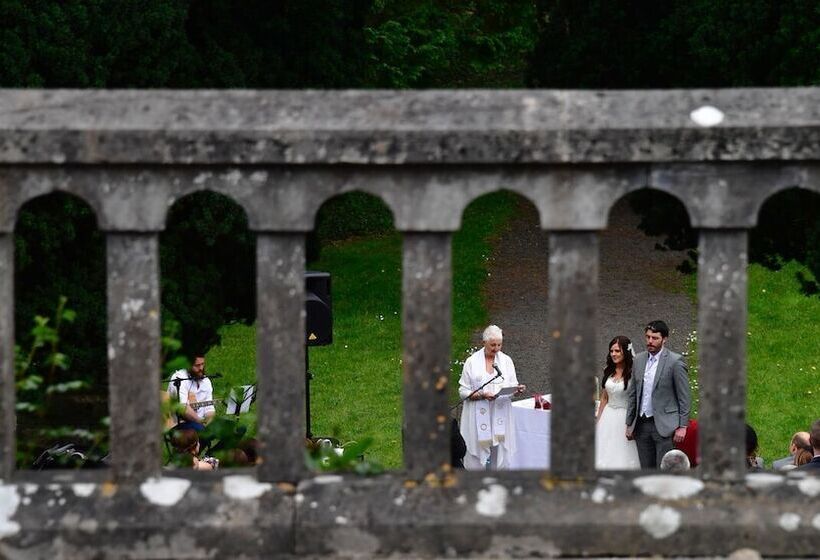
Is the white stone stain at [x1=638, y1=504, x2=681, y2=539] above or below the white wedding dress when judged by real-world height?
above

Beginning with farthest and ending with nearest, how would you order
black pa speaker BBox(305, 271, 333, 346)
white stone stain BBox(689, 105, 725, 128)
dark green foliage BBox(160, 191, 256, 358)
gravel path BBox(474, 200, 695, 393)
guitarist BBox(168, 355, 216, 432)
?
gravel path BBox(474, 200, 695, 393), dark green foliage BBox(160, 191, 256, 358), black pa speaker BBox(305, 271, 333, 346), guitarist BBox(168, 355, 216, 432), white stone stain BBox(689, 105, 725, 128)

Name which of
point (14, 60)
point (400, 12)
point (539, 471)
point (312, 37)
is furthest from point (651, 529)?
point (400, 12)

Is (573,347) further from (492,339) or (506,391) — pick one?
(506,391)

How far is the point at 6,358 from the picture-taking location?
13.8 feet

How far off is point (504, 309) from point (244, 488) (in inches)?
666

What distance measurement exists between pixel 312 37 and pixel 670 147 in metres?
12.4

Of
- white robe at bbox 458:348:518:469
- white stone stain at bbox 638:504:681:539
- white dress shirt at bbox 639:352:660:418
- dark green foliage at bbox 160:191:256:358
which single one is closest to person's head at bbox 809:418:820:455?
white dress shirt at bbox 639:352:660:418

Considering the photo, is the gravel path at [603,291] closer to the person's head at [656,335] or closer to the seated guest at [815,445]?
the person's head at [656,335]

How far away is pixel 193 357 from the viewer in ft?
43.7

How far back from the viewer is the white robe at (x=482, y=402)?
12.1 metres

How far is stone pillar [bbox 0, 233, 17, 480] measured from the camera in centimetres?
415

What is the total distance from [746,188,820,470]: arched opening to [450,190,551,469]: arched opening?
1.94m

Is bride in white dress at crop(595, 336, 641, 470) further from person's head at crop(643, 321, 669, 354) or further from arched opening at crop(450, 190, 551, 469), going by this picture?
arched opening at crop(450, 190, 551, 469)

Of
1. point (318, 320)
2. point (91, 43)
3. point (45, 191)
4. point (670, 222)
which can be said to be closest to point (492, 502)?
point (45, 191)
